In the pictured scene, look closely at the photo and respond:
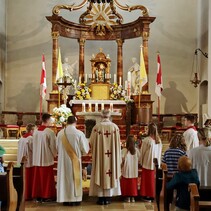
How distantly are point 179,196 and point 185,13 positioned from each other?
15636mm

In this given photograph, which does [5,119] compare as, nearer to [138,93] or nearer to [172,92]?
Result: [138,93]

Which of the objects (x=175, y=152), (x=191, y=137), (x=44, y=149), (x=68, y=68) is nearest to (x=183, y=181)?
(x=175, y=152)

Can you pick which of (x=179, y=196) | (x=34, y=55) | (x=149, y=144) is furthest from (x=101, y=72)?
(x=179, y=196)

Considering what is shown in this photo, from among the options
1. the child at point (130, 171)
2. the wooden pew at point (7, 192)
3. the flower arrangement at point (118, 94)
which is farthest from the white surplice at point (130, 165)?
the flower arrangement at point (118, 94)

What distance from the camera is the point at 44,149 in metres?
8.21

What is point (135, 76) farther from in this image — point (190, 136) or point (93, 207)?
point (93, 207)

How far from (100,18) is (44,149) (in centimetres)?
1031

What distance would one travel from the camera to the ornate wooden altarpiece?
16.7m

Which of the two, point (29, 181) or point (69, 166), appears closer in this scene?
point (69, 166)

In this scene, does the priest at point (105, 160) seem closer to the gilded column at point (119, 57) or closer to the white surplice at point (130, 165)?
the white surplice at point (130, 165)

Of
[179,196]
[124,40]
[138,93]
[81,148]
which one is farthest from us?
[124,40]

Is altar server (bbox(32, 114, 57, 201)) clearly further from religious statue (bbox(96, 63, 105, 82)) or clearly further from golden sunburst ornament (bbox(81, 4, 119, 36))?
golden sunburst ornament (bbox(81, 4, 119, 36))

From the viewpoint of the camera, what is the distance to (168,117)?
18922 mm

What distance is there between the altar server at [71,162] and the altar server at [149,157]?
46.1 inches
